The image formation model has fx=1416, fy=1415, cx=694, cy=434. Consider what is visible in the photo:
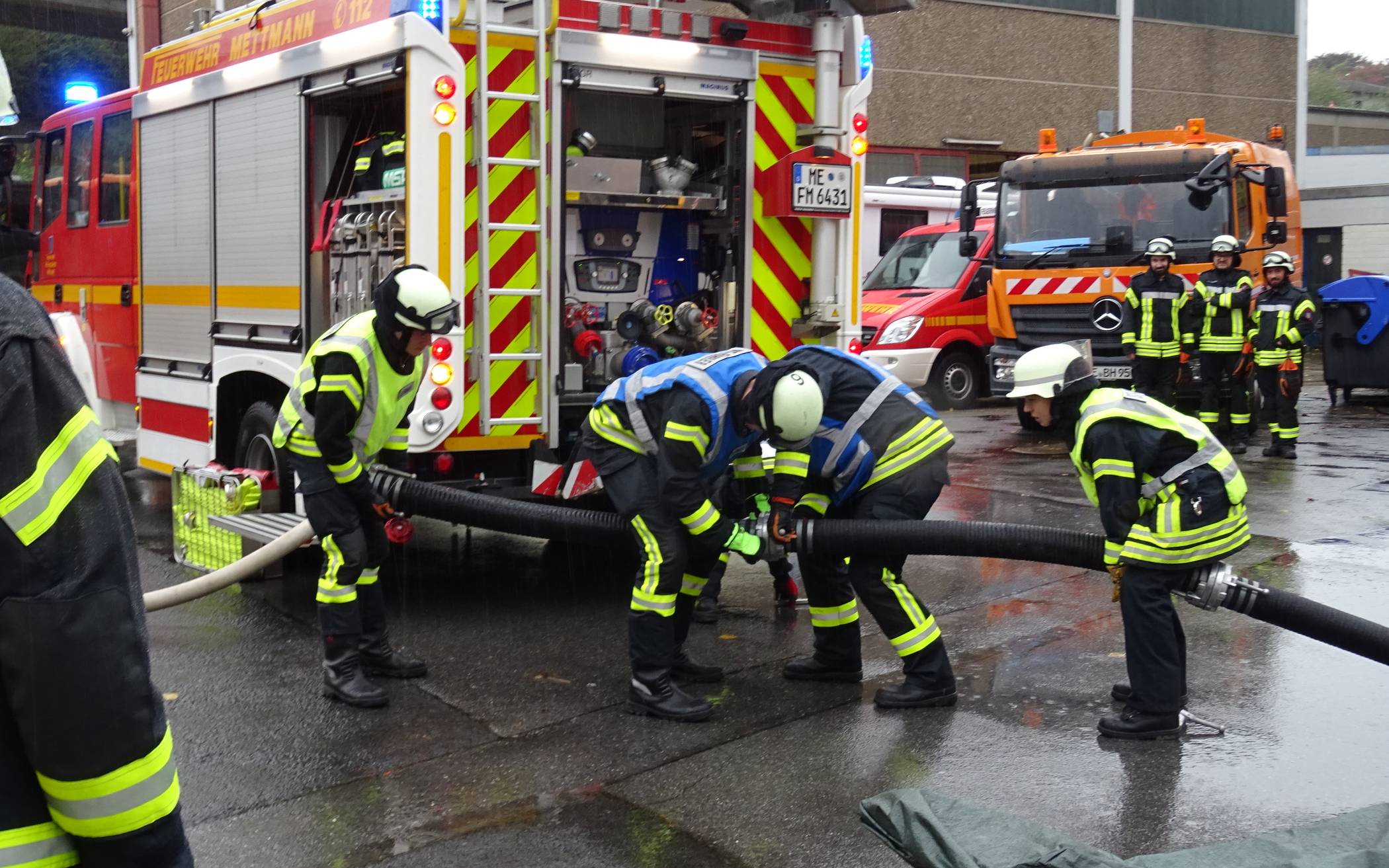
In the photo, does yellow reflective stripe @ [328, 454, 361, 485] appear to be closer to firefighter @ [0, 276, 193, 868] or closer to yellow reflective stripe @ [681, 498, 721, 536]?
yellow reflective stripe @ [681, 498, 721, 536]

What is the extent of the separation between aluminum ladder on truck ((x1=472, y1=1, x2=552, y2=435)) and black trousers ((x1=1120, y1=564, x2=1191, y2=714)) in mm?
2865

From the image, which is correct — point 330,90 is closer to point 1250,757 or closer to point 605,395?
point 605,395

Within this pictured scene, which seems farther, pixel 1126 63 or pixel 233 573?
pixel 1126 63

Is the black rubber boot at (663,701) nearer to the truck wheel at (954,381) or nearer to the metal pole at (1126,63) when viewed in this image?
the truck wheel at (954,381)

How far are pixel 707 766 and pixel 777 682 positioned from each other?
103 cm

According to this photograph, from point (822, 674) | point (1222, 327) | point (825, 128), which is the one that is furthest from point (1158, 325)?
point (822, 674)

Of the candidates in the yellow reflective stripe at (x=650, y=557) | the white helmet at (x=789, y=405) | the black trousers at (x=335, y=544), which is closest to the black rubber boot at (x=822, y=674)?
the yellow reflective stripe at (x=650, y=557)

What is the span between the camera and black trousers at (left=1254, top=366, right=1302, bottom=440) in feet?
38.4

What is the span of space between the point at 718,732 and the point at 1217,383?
824 cm

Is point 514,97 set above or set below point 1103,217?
below

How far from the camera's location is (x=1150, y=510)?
4.96 m

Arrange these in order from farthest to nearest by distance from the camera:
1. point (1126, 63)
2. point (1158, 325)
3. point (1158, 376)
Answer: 1. point (1126, 63)
2. point (1158, 376)
3. point (1158, 325)

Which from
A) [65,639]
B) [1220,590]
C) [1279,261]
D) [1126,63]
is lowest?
[1220,590]

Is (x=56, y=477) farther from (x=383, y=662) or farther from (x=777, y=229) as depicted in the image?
(x=777, y=229)
